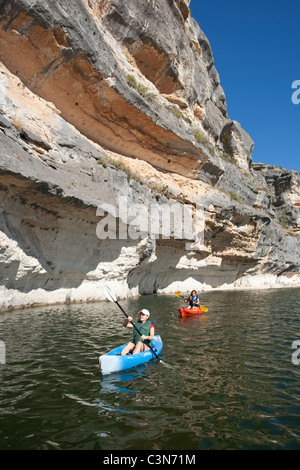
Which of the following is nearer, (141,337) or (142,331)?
(141,337)

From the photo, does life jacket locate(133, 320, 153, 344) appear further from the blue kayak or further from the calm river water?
the calm river water

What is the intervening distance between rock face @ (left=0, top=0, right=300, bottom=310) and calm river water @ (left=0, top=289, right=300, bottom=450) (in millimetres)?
4862

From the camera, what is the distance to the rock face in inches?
424

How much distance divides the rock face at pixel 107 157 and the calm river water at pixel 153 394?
4862 mm

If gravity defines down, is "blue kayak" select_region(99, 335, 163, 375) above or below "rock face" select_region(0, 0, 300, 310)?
below

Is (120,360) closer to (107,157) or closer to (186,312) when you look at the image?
(186,312)

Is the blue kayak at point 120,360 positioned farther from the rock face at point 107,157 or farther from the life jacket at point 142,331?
the rock face at point 107,157

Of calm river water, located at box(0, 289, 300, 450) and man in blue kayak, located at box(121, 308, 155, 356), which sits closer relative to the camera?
calm river water, located at box(0, 289, 300, 450)

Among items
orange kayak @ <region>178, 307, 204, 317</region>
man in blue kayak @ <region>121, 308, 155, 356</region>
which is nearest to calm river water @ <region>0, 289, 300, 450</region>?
man in blue kayak @ <region>121, 308, 155, 356</region>

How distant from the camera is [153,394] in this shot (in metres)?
4.20

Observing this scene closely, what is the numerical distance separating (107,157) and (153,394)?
11.4 metres

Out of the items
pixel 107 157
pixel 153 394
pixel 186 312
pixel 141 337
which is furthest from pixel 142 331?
pixel 107 157
